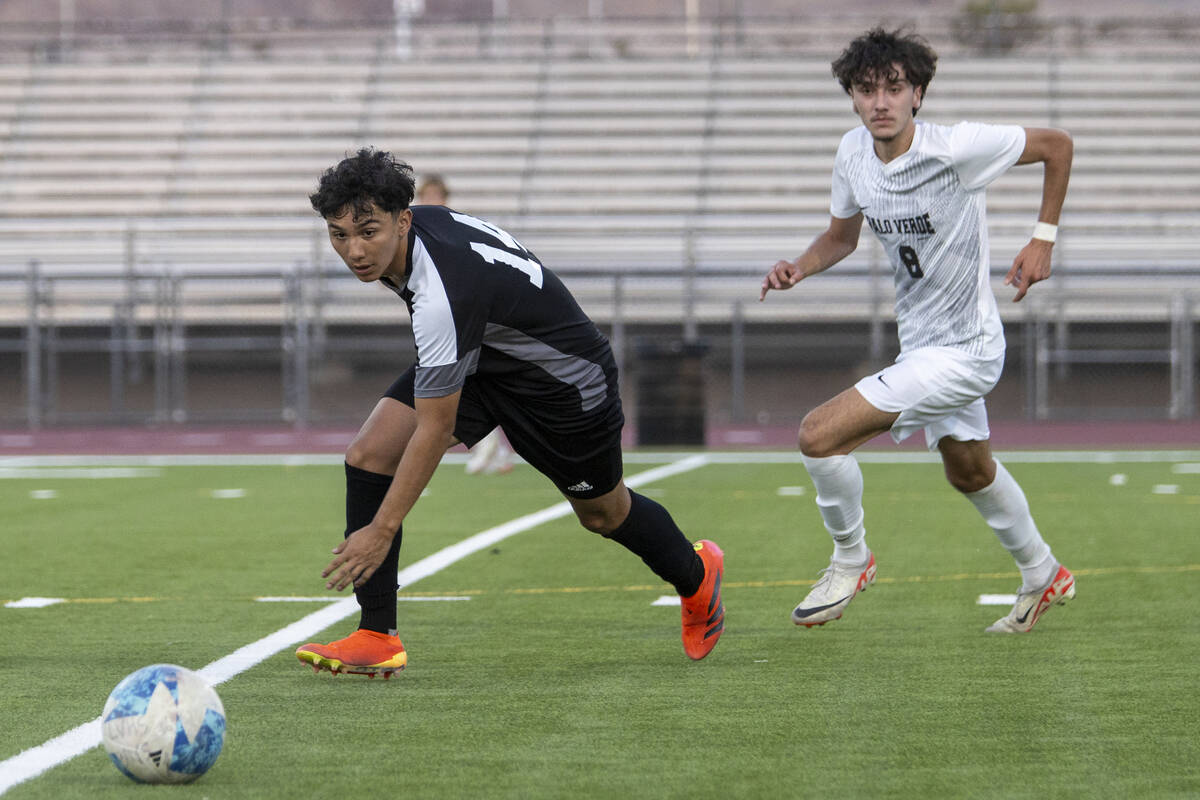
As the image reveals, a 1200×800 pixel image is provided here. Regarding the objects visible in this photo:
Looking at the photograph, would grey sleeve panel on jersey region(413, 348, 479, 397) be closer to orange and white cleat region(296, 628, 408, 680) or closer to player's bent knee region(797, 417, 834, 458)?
orange and white cleat region(296, 628, 408, 680)

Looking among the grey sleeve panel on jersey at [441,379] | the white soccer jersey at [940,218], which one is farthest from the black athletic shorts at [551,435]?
the white soccer jersey at [940,218]

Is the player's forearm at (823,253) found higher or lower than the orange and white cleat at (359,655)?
higher

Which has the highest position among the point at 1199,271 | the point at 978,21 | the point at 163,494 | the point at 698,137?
the point at 978,21

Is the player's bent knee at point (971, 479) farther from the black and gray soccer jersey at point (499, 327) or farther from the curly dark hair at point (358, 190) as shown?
the curly dark hair at point (358, 190)

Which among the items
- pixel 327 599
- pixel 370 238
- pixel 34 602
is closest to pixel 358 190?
pixel 370 238

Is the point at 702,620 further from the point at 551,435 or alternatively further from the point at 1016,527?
the point at 1016,527

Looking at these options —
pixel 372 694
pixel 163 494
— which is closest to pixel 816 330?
pixel 163 494

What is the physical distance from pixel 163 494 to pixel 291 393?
375 inches

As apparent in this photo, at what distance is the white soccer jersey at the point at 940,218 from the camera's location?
17.9 ft

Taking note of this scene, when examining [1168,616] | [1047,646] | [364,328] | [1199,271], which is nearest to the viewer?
[1047,646]

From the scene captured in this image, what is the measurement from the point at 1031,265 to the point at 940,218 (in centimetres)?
34

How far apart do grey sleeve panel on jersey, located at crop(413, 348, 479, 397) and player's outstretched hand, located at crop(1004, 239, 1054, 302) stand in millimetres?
1931

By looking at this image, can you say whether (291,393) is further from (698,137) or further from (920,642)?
(920,642)

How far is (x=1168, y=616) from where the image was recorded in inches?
235
